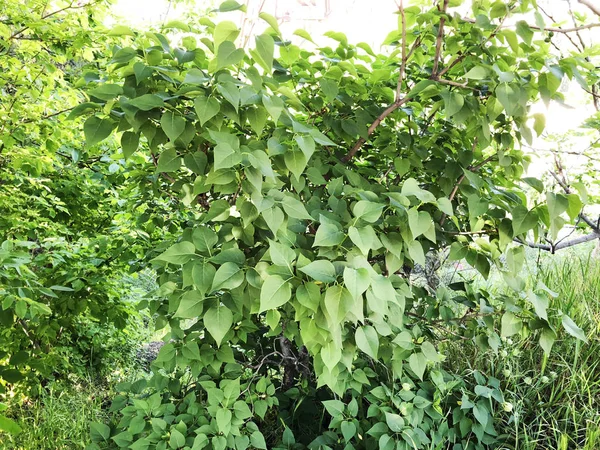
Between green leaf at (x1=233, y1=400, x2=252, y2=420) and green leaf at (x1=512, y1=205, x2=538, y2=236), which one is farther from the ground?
green leaf at (x1=512, y1=205, x2=538, y2=236)

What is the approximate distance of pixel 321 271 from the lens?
2.98 ft

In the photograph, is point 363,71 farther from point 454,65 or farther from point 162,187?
point 162,187

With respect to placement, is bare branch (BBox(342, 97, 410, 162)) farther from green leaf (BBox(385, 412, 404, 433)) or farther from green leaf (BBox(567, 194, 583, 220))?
green leaf (BBox(385, 412, 404, 433))

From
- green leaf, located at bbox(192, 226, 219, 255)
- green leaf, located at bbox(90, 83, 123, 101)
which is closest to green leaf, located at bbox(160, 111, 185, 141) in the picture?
green leaf, located at bbox(90, 83, 123, 101)

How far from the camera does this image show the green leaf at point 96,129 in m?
1.02

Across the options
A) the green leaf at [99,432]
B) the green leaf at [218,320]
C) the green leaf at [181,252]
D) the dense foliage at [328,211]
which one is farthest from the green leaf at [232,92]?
the green leaf at [99,432]

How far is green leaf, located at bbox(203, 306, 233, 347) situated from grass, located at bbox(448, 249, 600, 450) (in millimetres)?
1085

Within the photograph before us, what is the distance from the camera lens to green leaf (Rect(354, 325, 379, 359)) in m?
1.09

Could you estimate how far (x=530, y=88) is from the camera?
109 cm

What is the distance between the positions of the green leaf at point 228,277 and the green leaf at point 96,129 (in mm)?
409

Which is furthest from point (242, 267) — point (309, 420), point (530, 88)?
point (309, 420)

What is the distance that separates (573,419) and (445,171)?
1.07 metres

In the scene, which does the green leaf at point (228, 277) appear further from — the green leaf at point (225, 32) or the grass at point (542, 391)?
the grass at point (542, 391)

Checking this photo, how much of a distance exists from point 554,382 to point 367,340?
1.18 metres
